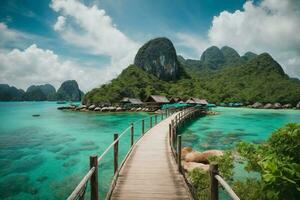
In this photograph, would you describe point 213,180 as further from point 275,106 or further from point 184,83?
point 184,83

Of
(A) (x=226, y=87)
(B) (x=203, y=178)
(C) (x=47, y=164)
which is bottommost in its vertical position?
(C) (x=47, y=164)

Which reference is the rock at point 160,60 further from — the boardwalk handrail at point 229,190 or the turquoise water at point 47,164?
the boardwalk handrail at point 229,190

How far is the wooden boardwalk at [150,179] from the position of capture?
492 cm

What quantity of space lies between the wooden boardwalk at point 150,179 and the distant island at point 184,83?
55816 mm

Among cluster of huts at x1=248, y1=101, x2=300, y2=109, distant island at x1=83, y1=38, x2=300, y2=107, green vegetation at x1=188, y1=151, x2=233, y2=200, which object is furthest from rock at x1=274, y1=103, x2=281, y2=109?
green vegetation at x1=188, y1=151, x2=233, y2=200

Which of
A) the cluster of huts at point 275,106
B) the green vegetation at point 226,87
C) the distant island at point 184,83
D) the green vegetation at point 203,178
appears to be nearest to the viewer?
the green vegetation at point 203,178

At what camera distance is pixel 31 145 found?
18.0 m

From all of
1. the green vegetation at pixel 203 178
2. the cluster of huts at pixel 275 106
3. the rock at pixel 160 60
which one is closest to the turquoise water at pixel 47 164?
the green vegetation at pixel 203 178

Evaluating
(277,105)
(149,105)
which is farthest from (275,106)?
(149,105)

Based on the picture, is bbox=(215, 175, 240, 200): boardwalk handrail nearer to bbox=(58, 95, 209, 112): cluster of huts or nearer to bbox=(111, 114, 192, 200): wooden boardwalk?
bbox=(111, 114, 192, 200): wooden boardwalk

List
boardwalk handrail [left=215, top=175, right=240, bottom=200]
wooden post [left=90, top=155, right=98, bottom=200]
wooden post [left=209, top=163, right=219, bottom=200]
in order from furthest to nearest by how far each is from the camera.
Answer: wooden post [left=90, top=155, right=98, bottom=200] < wooden post [left=209, top=163, right=219, bottom=200] < boardwalk handrail [left=215, top=175, right=240, bottom=200]

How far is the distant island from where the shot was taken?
70500 millimetres

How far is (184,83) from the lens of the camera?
10112cm

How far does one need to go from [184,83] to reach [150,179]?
9711cm
